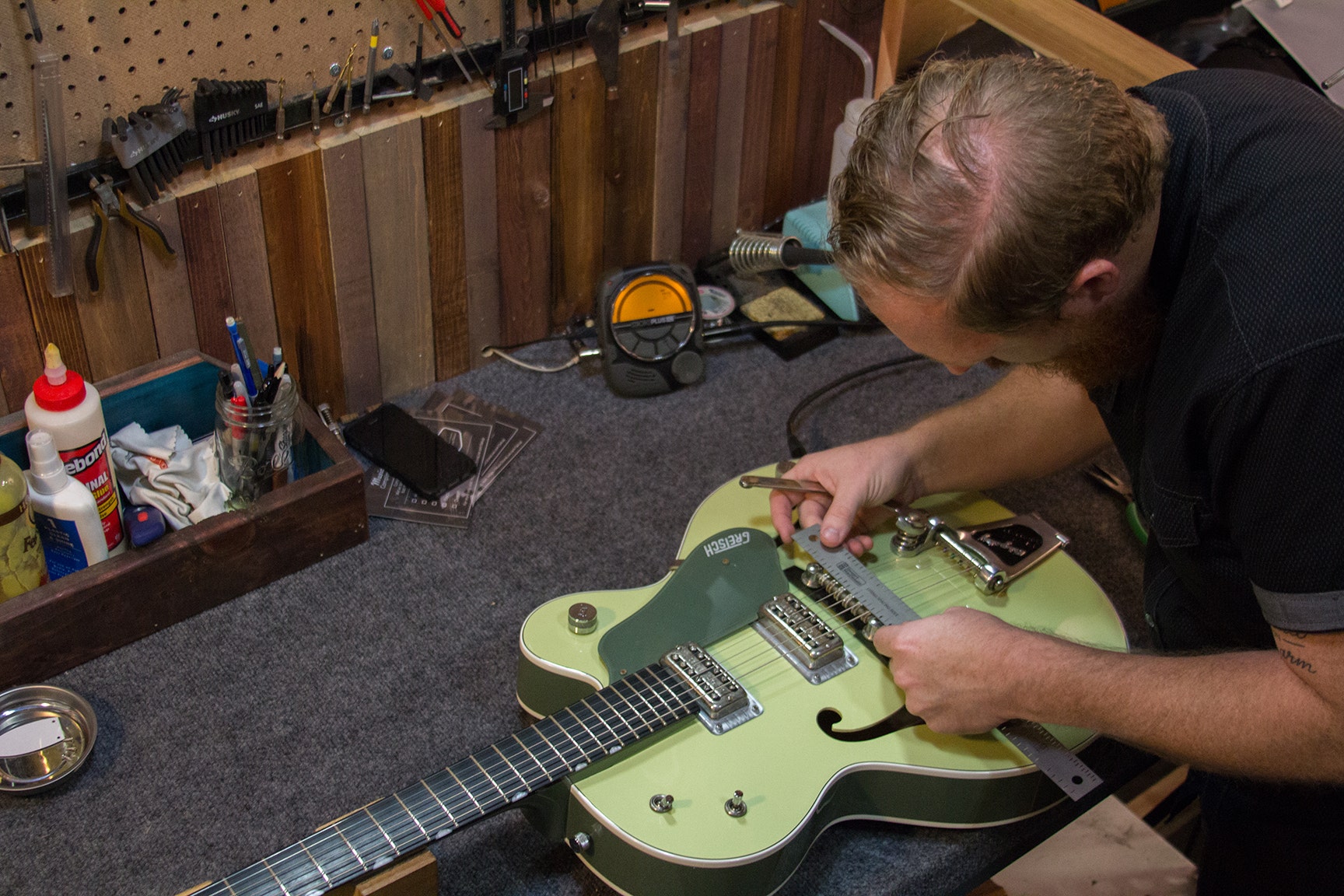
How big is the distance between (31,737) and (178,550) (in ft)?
0.60

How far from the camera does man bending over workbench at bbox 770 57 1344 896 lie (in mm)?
711

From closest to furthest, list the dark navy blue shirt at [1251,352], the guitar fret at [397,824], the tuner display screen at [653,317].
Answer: the dark navy blue shirt at [1251,352], the guitar fret at [397,824], the tuner display screen at [653,317]

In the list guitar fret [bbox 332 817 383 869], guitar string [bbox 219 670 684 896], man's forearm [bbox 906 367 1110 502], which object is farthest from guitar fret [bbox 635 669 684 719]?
man's forearm [bbox 906 367 1110 502]

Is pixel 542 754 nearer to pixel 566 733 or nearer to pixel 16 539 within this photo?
pixel 566 733

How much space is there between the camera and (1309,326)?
0.69 m

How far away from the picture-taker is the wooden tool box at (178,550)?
99 centimetres

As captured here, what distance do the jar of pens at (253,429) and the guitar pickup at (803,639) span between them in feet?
1.55

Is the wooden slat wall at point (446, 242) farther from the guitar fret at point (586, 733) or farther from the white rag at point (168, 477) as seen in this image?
the guitar fret at point (586, 733)

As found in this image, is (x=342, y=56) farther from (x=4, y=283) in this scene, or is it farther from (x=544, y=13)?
(x=4, y=283)

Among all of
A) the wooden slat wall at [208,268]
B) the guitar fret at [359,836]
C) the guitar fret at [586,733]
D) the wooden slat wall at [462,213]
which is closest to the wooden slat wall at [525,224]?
the wooden slat wall at [462,213]

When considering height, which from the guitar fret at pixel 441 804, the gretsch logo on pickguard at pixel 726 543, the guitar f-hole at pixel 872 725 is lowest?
the guitar f-hole at pixel 872 725

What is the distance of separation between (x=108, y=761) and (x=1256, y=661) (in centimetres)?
88

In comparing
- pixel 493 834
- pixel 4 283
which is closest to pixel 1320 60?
pixel 493 834

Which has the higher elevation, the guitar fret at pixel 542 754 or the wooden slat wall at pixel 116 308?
the wooden slat wall at pixel 116 308
